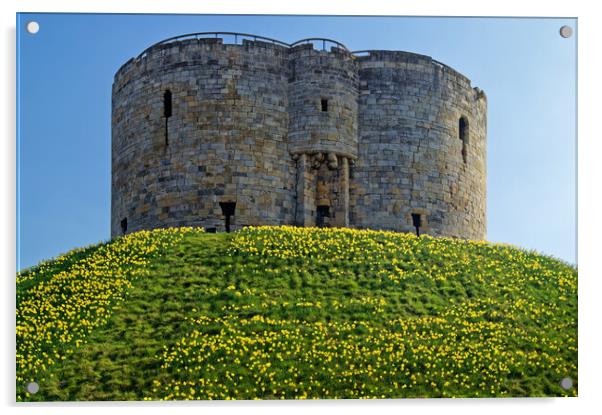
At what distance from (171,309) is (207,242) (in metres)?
4.31

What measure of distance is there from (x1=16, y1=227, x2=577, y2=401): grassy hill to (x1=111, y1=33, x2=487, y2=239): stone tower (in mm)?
1794

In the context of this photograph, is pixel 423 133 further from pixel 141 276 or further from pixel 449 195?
pixel 141 276

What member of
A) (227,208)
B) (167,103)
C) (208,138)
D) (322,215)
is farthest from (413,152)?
(167,103)

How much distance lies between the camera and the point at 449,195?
35469mm

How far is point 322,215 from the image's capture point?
1355 inches

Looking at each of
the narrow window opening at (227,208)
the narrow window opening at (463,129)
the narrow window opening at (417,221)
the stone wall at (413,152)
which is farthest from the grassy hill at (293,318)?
the narrow window opening at (463,129)

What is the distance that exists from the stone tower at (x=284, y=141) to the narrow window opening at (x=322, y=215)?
0.03m

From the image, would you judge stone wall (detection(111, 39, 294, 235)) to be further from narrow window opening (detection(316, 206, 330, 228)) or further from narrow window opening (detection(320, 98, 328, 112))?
narrow window opening (detection(320, 98, 328, 112))

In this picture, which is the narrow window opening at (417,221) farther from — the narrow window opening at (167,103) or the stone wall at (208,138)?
the narrow window opening at (167,103)

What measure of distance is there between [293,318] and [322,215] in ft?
25.7

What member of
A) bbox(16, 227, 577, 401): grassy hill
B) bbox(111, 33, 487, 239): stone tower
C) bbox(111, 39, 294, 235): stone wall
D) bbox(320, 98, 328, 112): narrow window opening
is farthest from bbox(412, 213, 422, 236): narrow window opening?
bbox(320, 98, 328, 112): narrow window opening

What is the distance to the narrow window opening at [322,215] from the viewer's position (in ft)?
112

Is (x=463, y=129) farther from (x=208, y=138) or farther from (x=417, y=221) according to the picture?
(x=208, y=138)

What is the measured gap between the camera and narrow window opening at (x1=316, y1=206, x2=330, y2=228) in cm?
3428
